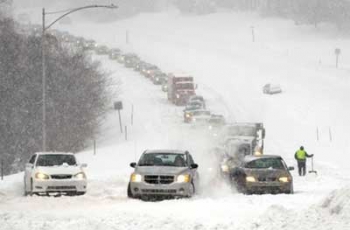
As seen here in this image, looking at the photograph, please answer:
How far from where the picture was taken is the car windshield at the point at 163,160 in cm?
2267

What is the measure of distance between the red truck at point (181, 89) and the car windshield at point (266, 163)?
1666 inches

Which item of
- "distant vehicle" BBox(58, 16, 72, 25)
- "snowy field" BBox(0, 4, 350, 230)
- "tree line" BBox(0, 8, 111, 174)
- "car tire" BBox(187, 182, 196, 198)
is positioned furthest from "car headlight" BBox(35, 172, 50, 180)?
"distant vehicle" BBox(58, 16, 72, 25)

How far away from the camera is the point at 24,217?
16.2 meters

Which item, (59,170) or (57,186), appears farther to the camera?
(59,170)

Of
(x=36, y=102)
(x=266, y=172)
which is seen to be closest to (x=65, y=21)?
(x=36, y=102)

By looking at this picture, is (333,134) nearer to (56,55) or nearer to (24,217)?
(56,55)

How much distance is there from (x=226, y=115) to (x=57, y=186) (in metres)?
44.4

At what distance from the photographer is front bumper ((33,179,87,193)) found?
23141 mm

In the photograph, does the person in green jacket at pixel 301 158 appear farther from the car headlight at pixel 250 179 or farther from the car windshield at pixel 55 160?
the car windshield at pixel 55 160

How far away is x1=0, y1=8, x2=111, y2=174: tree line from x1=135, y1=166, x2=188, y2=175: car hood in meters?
32.6

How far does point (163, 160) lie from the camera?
75.4 feet

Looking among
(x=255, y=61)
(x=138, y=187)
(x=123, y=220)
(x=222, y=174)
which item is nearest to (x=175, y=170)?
(x=138, y=187)

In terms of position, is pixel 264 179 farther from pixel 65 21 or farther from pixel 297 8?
pixel 65 21

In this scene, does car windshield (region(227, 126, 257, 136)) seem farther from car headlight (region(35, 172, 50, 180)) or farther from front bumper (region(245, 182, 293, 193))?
car headlight (region(35, 172, 50, 180))
